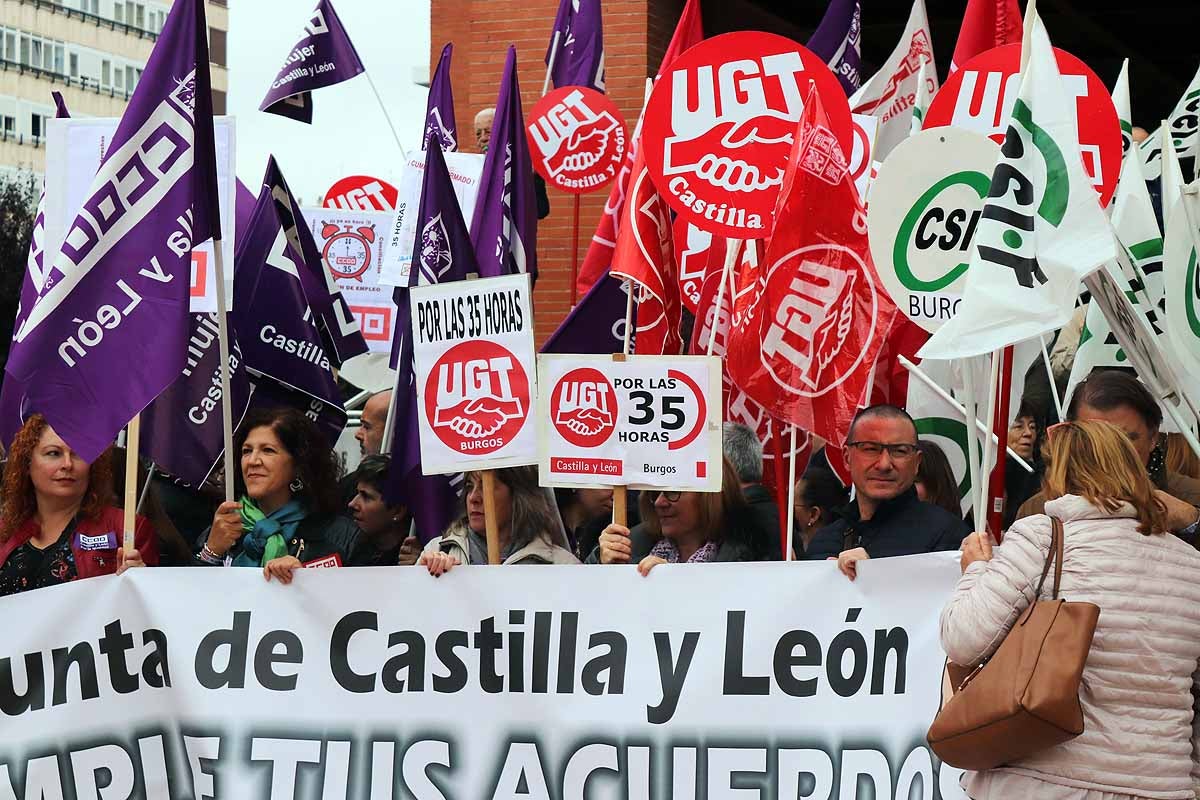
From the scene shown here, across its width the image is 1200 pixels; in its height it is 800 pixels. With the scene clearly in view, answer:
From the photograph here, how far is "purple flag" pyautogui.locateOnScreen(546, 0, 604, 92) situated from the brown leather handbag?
22.4 feet

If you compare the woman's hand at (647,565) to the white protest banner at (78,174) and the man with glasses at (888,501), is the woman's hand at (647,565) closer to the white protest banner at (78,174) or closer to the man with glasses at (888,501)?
the man with glasses at (888,501)

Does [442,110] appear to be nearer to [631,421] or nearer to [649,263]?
[649,263]

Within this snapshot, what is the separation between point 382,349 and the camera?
9.93 metres

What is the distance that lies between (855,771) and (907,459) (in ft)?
3.19

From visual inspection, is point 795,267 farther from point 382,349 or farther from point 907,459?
point 382,349

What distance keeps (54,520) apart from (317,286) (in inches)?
100

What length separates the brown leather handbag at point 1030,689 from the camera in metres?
3.90

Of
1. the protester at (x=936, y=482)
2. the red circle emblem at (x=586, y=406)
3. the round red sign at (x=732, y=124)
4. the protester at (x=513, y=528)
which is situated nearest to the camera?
the red circle emblem at (x=586, y=406)

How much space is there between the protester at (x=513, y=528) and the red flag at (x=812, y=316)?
0.79m

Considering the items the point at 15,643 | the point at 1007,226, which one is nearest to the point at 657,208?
the point at 1007,226

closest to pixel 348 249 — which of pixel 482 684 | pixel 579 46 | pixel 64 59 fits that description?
pixel 579 46

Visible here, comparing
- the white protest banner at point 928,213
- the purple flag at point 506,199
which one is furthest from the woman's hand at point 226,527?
the white protest banner at point 928,213

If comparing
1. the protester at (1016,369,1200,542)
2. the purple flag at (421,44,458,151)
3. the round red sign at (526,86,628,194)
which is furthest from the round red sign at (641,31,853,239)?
the purple flag at (421,44,458,151)

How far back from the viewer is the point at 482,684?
5.45m
